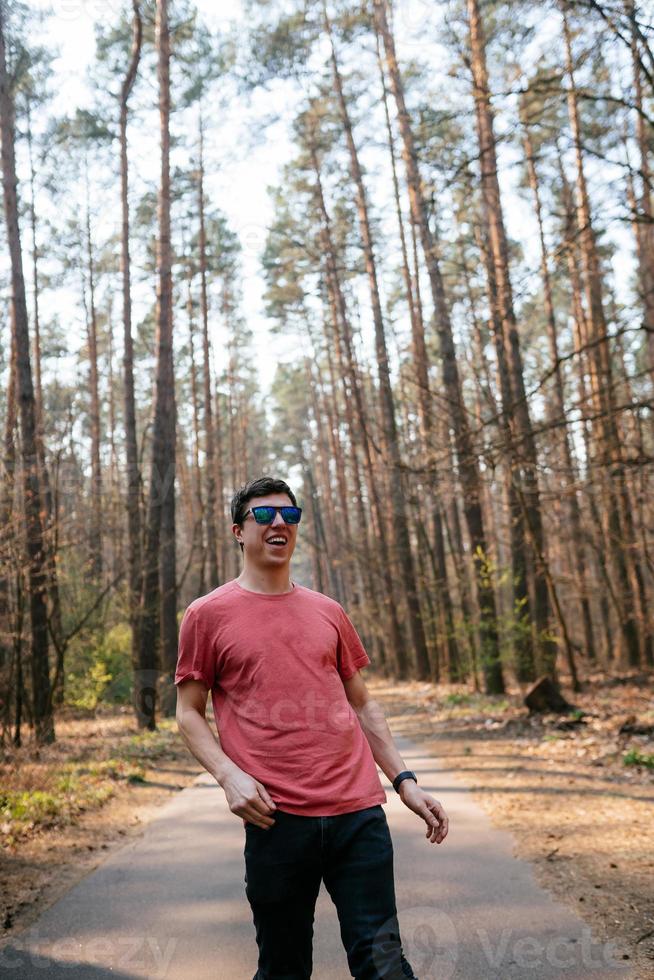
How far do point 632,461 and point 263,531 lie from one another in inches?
227

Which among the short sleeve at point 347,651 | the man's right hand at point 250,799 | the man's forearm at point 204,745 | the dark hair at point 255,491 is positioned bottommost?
the man's right hand at point 250,799

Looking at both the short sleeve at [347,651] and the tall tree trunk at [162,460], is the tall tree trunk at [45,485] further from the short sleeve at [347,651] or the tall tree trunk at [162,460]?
the short sleeve at [347,651]

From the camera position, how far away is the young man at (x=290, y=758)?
2832 millimetres

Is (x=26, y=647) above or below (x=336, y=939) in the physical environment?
above

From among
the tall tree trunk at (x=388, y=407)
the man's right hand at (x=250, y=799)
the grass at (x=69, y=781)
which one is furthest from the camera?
the tall tree trunk at (x=388, y=407)

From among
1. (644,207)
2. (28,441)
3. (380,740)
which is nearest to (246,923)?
(380,740)

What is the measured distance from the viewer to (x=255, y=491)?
3.31 metres

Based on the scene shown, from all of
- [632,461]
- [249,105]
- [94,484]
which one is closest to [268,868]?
[632,461]

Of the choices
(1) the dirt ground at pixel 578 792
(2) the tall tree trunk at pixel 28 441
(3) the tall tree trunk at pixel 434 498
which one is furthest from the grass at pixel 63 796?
(3) the tall tree trunk at pixel 434 498

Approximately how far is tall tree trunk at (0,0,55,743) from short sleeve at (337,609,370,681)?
8.67m

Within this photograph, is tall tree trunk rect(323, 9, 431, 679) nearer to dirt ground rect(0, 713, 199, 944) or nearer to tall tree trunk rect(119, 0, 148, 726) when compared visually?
tall tree trunk rect(119, 0, 148, 726)

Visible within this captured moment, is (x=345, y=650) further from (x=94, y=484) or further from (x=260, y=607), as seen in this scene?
(x=94, y=484)

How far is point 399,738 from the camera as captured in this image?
1584cm

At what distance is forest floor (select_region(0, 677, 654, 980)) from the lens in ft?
18.7
